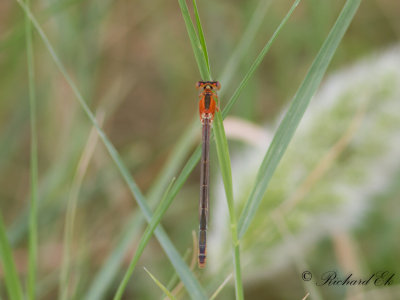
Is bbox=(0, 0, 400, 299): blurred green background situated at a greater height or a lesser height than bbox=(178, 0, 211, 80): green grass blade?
greater

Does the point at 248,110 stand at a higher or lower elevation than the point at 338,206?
higher

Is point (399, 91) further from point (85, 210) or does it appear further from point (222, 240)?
point (85, 210)

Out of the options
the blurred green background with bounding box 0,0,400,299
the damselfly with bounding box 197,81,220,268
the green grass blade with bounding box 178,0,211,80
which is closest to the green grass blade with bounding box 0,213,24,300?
the damselfly with bounding box 197,81,220,268

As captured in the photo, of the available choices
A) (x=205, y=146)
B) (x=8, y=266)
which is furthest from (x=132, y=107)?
(x=8, y=266)

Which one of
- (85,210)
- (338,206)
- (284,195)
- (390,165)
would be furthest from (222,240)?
(85,210)

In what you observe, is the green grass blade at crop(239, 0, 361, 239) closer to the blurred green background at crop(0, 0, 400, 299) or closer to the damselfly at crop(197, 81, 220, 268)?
the damselfly at crop(197, 81, 220, 268)

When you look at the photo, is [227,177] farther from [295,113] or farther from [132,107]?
[132,107]

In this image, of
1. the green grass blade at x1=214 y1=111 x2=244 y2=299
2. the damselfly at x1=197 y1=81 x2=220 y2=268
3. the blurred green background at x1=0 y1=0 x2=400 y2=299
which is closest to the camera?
the green grass blade at x1=214 y1=111 x2=244 y2=299
